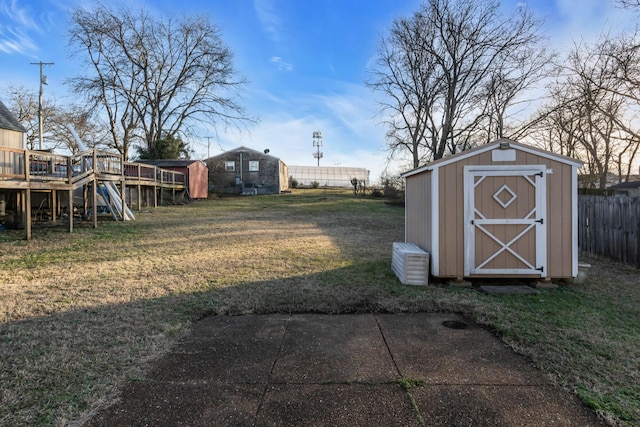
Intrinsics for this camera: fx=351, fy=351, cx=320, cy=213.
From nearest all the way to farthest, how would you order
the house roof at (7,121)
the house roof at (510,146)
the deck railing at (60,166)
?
the house roof at (510,146) < the deck railing at (60,166) < the house roof at (7,121)

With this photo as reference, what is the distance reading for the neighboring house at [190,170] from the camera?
24562mm

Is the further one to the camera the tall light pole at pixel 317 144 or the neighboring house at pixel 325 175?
the tall light pole at pixel 317 144

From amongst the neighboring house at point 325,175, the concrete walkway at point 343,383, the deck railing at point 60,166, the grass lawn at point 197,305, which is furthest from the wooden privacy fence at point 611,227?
the neighboring house at point 325,175

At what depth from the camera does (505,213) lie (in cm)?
540

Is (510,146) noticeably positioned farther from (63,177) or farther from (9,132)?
(9,132)

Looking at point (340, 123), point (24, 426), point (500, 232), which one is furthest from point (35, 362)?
point (340, 123)

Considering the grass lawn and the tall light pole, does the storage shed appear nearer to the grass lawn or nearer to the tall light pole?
the grass lawn

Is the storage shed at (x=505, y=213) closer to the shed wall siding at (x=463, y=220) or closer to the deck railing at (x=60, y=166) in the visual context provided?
the shed wall siding at (x=463, y=220)

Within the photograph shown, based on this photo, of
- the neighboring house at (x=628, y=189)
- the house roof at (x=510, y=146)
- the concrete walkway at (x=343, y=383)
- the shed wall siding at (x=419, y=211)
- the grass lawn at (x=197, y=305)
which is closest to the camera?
the concrete walkway at (x=343, y=383)

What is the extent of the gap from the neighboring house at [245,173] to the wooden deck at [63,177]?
16904mm

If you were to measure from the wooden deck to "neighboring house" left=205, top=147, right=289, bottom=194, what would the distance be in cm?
1690

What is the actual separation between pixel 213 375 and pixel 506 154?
5.05 meters

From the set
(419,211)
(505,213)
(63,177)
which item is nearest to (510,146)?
(505,213)

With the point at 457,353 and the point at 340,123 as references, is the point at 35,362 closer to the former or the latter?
the point at 457,353
